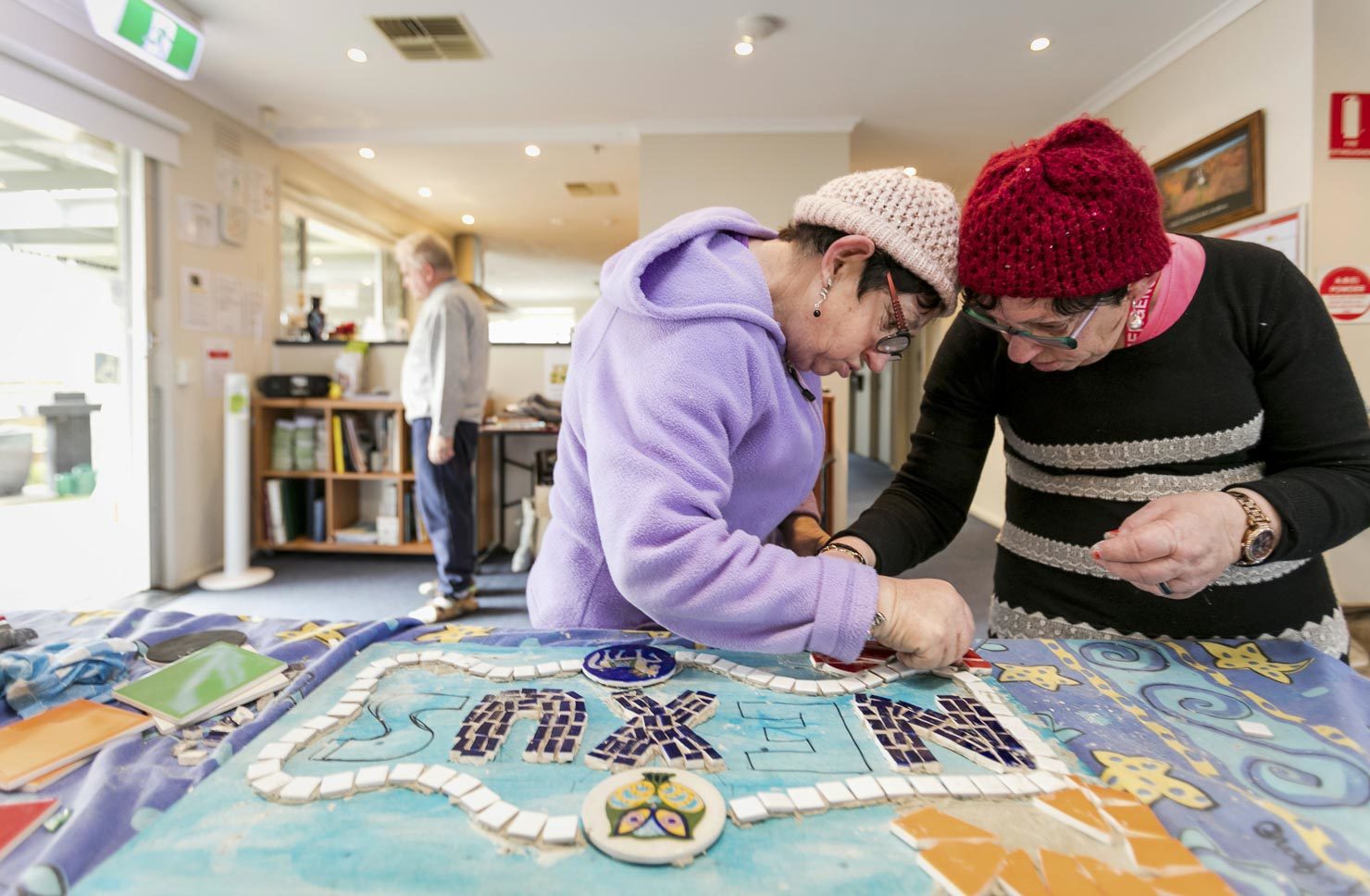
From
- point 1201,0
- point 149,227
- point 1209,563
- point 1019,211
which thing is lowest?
point 1209,563

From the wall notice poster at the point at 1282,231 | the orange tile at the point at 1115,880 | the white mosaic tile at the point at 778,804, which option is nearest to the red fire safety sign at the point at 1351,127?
the wall notice poster at the point at 1282,231

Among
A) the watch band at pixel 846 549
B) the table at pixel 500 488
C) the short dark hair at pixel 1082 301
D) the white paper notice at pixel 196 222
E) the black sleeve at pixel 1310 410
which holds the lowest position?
the table at pixel 500 488

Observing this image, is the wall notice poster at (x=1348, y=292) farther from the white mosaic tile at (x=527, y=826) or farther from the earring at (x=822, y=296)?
the white mosaic tile at (x=527, y=826)

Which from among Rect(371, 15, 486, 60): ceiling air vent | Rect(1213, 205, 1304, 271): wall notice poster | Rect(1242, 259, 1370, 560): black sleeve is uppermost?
Rect(371, 15, 486, 60): ceiling air vent

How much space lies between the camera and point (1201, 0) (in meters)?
3.07

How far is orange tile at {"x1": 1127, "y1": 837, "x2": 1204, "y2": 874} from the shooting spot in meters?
0.57

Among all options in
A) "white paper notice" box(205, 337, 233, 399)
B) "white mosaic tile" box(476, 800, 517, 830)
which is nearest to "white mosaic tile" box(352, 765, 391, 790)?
"white mosaic tile" box(476, 800, 517, 830)

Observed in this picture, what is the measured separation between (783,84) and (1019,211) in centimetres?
352

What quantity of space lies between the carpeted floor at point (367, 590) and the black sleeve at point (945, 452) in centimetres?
206

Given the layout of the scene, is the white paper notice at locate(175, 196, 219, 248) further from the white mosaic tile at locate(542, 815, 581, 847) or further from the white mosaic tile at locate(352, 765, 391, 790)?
the white mosaic tile at locate(542, 815, 581, 847)

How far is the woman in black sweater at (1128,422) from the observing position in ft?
2.78

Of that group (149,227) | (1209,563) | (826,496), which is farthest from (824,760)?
(149,227)

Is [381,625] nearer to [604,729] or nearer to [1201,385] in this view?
[604,729]

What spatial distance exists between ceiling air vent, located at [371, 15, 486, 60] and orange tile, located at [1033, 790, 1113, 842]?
361 cm
